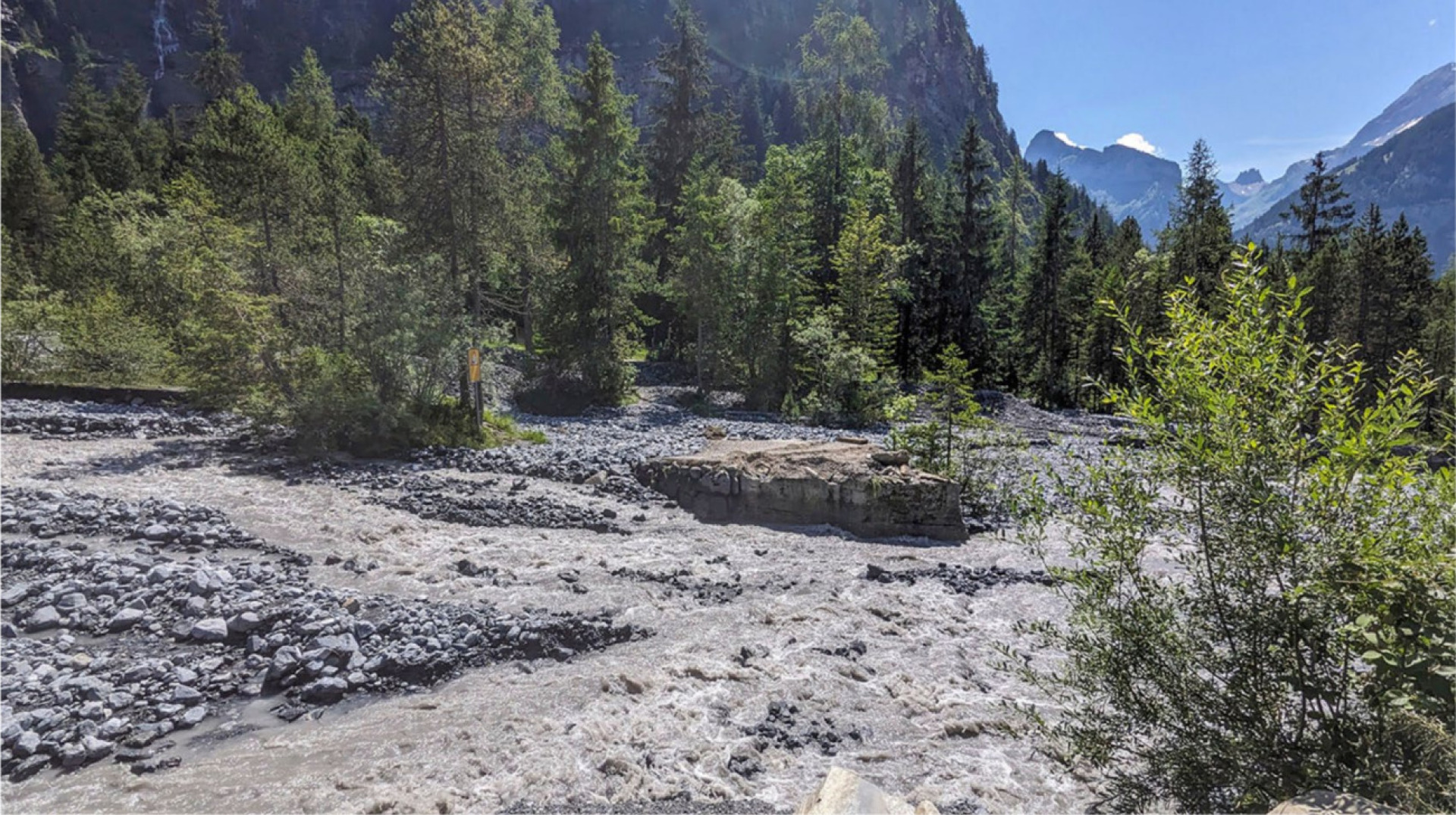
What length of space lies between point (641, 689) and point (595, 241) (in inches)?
819

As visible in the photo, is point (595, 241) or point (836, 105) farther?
point (836, 105)

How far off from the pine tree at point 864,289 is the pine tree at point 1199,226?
18.3 metres

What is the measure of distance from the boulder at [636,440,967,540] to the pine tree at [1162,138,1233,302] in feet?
96.1

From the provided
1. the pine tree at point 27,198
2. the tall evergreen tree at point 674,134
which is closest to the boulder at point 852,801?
the tall evergreen tree at point 674,134

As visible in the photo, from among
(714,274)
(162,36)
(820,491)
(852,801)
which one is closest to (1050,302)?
(714,274)

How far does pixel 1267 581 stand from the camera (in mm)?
3236

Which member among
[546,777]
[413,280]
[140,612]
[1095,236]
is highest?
[1095,236]

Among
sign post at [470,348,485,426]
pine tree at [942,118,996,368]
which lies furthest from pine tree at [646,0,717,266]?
sign post at [470,348,485,426]

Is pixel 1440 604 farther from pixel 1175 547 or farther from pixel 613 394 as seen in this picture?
pixel 613 394

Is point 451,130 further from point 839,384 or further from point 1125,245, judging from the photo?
point 1125,245

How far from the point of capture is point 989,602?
8984mm

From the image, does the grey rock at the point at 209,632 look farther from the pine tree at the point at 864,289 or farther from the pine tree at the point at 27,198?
the pine tree at the point at 27,198

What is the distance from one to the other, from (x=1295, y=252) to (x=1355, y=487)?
48.3 meters

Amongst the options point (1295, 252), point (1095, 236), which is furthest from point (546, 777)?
point (1095, 236)
